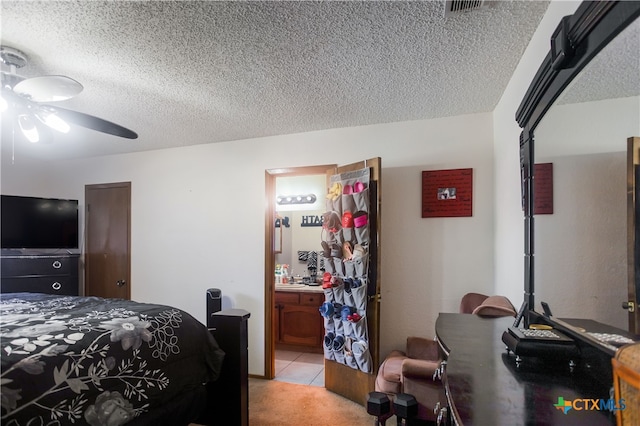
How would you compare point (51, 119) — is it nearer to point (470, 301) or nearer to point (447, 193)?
point (447, 193)

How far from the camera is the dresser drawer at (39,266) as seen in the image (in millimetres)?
3482

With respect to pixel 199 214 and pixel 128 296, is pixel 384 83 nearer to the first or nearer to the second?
pixel 199 214

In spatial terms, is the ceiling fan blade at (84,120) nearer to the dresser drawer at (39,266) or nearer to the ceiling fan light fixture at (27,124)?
the ceiling fan light fixture at (27,124)

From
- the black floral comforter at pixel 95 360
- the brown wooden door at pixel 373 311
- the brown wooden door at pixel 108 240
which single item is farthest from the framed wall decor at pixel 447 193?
the brown wooden door at pixel 108 240

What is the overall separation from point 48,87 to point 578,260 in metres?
2.49

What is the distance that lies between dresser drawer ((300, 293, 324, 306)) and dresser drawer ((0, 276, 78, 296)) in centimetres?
266

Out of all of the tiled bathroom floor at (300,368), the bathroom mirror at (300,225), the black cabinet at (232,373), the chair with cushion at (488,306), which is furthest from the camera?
the bathroom mirror at (300,225)

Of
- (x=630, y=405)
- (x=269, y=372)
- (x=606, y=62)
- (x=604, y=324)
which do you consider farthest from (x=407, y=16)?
(x=269, y=372)

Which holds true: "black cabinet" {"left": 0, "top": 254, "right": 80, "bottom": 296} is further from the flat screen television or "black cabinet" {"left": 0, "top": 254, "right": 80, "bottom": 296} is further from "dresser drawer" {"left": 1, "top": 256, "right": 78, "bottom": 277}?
the flat screen television

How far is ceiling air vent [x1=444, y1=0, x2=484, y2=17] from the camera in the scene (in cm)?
143

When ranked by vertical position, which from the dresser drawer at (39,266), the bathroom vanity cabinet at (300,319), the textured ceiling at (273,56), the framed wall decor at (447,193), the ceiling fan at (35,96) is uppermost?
the textured ceiling at (273,56)

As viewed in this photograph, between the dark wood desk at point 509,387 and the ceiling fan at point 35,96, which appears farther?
the ceiling fan at point 35,96

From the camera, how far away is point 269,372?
338 centimetres

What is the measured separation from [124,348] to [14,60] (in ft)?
5.55
